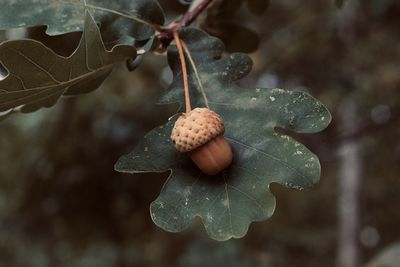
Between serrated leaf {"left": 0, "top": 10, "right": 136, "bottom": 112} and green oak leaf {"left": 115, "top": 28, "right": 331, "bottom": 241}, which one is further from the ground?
serrated leaf {"left": 0, "top": 10, "right": 136, "bottom": 112}

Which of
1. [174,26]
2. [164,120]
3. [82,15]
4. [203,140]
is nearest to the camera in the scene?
[203,140]

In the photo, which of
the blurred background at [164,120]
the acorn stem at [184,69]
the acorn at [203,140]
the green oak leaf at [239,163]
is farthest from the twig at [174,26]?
the blurred background at [164,120]

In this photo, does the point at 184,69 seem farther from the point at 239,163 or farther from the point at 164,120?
the point at 164,120

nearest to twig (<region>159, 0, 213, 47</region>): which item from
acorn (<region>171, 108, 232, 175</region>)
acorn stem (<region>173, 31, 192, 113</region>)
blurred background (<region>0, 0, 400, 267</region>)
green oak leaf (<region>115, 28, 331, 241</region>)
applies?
acorn stem (<region>173, 31, 192, 113</region>)

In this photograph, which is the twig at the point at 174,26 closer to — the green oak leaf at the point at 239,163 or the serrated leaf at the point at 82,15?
the serrated leaf at the point at 82,15

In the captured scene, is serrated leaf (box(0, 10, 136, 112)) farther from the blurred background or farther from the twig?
the blurred background

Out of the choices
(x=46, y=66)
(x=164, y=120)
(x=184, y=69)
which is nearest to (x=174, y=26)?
(x=184, y=69)
